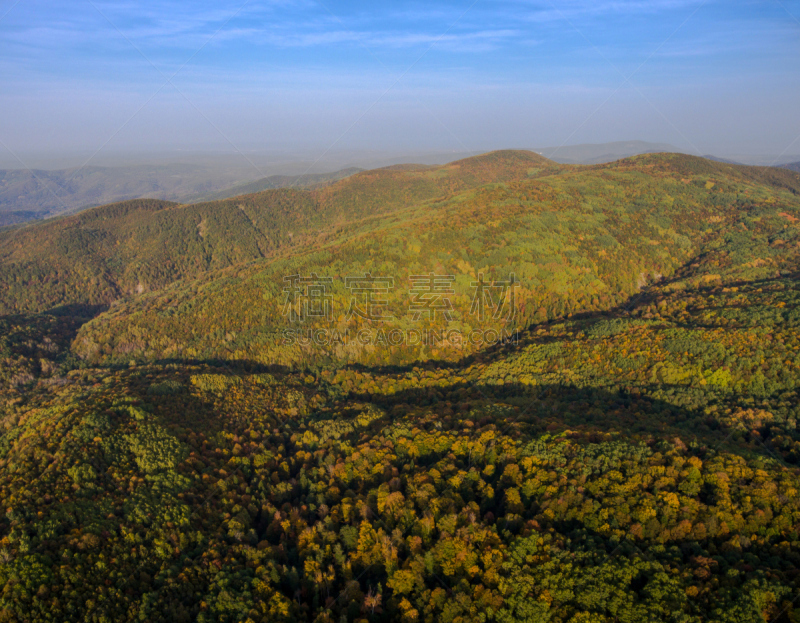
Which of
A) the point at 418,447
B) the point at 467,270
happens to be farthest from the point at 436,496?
the point at 467,270

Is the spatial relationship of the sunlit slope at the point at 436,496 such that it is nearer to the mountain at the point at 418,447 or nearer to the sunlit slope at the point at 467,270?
the mountain at the point at 418,447

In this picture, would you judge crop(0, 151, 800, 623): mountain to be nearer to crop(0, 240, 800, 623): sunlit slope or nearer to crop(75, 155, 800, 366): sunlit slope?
crop(0, 240, 800, 623): sunlit slope

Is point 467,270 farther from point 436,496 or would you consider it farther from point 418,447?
point 436,496

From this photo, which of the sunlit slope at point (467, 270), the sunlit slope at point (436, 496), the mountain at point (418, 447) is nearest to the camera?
the sunlit slope at point (436, 496)

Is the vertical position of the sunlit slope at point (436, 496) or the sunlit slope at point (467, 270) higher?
the sunlit slope at point (467, 270)

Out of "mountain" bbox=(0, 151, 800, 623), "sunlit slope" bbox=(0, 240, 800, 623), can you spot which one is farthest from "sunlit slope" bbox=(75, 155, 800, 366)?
"sunlit slope" bbox=(0, 240, 800, 623)

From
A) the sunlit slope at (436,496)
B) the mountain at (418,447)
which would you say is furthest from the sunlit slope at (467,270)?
the sunlit slope at (436,496)

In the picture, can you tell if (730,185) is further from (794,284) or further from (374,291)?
(374,291)
